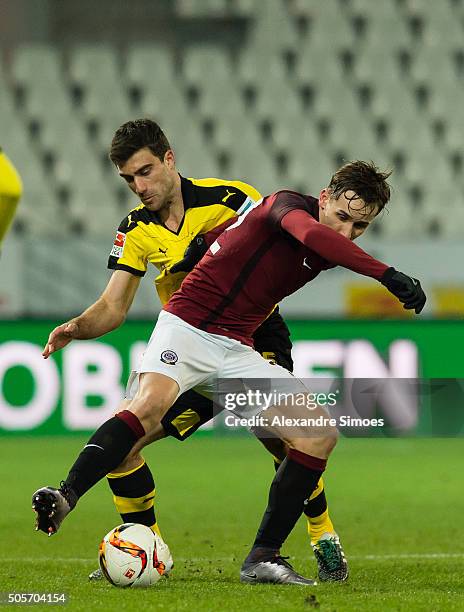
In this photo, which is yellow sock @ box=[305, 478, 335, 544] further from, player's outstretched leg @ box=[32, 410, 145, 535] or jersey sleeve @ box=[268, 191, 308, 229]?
jersey sleeve @ box=[268, 191, 308, 229]

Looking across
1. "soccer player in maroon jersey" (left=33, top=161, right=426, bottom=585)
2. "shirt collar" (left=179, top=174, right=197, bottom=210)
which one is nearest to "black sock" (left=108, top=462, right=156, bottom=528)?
"soccer player in maroon jersey" (left=33, top=161, right=426, bottom=585)

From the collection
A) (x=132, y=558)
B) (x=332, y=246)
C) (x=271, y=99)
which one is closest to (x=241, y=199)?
(x=332, y=246)

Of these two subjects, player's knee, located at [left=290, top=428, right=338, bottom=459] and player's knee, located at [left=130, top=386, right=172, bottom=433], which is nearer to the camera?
player's knee, located at [left=130, top=386, right=172, bottom=433]

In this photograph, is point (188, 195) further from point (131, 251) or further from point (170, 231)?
point (131, 251)

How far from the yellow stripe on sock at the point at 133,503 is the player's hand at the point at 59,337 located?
2.38 feet

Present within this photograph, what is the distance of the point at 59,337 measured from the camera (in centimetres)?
497

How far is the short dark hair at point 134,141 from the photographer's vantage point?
16.7 feet

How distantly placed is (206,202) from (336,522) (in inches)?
102

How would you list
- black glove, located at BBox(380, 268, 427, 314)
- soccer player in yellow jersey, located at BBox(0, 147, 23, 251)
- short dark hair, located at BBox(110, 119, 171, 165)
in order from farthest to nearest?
short dark hair, located at BBox(110, 119, 171, 165) < black glove, located at BBox(380, 268, 427, 314) < soccer player in yellow jersey, located at BBox(0, 147, 23, 251)

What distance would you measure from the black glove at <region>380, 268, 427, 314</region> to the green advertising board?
24.0 ft

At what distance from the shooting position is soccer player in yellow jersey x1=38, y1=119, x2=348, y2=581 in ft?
16.7

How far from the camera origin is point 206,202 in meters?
5.39

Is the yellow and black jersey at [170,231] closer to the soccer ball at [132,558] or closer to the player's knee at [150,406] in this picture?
the player's knee at [150,406]

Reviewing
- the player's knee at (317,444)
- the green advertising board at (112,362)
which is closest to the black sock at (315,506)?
the player's knee at (317,444)
